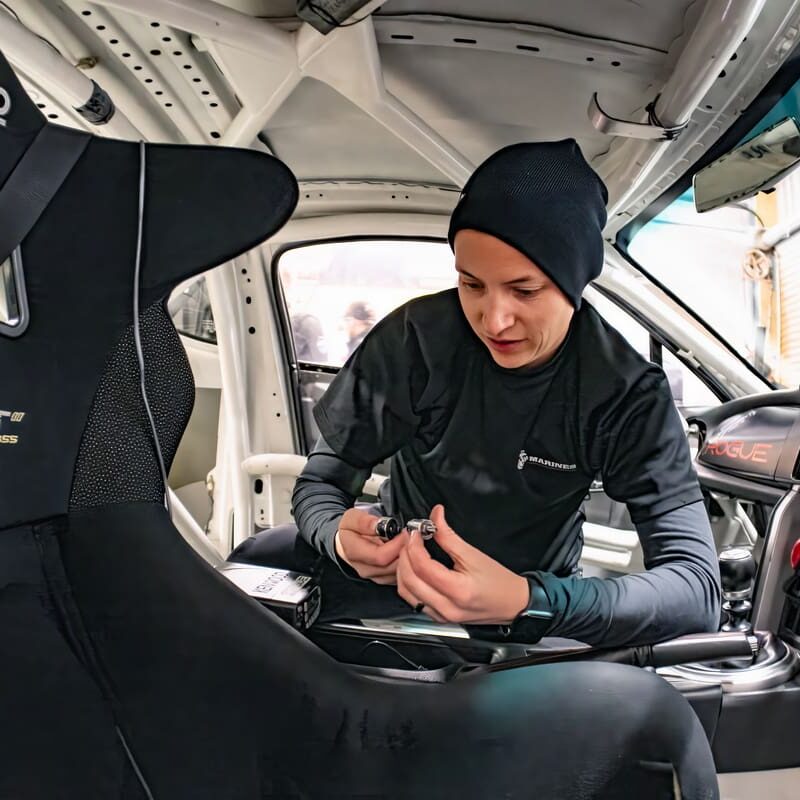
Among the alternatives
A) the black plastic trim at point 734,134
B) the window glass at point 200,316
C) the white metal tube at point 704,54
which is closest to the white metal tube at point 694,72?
the white metal tube at point 704,54

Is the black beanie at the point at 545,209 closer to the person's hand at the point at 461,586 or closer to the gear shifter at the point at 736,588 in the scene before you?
the person's hand at the point at 461,586

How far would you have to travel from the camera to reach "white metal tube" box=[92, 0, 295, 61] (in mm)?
888

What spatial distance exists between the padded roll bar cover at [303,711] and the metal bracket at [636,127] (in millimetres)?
816

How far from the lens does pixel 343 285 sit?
142 cm

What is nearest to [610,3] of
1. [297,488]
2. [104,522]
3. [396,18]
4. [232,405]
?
[396,18]

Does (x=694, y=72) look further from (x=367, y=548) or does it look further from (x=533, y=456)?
(x=367, y=548)

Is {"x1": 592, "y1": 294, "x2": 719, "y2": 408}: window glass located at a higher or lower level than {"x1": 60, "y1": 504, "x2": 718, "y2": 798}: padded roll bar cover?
higher

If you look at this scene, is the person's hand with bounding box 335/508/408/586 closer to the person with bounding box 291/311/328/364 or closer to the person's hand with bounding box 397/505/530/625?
the person's hand with bounding box 397/505/530/625

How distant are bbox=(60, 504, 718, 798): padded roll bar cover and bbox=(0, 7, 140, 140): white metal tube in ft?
1.78

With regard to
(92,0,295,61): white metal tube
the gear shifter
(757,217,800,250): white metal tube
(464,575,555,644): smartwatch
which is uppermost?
(92,0,295,61): white metal tube

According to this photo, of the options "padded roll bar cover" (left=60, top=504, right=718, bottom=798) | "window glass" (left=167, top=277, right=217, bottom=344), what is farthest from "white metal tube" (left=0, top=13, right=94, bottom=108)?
"padded roll bar cover" (left=60, top=504, right=718, bottom=798)

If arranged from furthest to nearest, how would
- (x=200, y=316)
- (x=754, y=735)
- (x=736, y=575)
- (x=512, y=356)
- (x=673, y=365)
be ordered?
(x=673, y=365)
(x=200, y=316)
(x=736, y=575)
(x=754, y=735)
(x=512, y=356)

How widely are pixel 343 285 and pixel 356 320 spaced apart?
0.48ft

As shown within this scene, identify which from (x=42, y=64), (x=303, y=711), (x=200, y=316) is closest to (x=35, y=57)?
(x=42, y=64)
